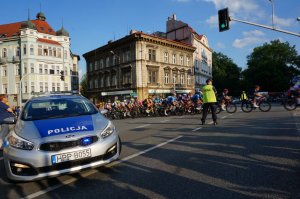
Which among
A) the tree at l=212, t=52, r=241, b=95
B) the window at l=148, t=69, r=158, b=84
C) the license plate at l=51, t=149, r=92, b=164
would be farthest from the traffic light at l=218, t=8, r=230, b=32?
the tree at l=212, t=52, r=241, b=95

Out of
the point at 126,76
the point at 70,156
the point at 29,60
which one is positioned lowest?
the point at 70,156

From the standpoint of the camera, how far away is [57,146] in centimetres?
475

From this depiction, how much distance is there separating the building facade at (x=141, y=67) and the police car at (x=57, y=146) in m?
39.5

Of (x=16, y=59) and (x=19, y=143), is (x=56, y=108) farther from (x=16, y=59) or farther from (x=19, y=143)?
(x=16, y=59)

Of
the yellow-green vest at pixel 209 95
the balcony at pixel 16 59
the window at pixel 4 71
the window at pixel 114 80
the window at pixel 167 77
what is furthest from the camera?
the window at pixel 4 71

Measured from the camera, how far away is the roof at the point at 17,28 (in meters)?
61.7

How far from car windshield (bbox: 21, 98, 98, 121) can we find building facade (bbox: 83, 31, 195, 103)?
3825cm

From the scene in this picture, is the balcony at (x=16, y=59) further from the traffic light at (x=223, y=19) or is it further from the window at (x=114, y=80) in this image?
the traffic light at (x=223, y=19)

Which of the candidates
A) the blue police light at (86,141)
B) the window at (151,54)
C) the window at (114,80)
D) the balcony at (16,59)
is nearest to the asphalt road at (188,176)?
the blue police light at (86,141)

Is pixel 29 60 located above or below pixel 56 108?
above

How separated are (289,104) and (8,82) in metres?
52.9

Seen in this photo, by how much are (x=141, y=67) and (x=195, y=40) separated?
19404 millimetres

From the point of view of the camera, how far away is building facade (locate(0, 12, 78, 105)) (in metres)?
55.7

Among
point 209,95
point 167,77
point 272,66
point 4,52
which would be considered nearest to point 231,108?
point 209,95
